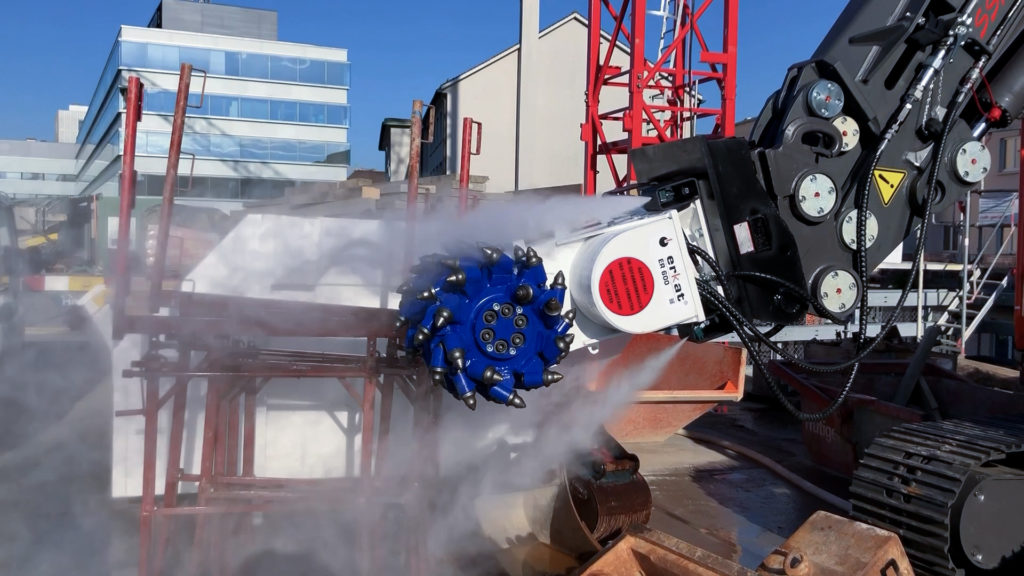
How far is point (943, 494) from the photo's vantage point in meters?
3.83

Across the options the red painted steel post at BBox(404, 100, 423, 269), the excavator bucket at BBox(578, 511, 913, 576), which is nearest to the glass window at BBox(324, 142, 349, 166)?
the red painted steel post at BBox(404, 100, 423, 269)

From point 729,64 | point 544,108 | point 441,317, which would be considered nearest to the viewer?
point 441,317

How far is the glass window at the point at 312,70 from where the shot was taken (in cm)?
1585

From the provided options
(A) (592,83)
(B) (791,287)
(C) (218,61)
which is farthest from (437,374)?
(C) (218,61)

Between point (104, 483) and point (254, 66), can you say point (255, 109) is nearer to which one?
point (254, 66)

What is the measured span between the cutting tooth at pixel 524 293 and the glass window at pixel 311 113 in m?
11.4

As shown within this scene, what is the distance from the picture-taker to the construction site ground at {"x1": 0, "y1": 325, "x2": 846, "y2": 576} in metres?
5.00

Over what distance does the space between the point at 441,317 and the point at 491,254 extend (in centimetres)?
30

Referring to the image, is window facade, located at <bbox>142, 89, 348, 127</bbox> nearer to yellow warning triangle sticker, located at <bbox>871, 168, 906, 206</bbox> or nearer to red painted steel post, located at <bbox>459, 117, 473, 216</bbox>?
red painted steel post, located at <bbox>459, 117, 473, 216</bbox>

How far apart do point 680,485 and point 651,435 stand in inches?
36.5

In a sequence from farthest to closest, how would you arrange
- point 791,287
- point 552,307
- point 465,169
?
point 465,169, point 791,287, point 552,307

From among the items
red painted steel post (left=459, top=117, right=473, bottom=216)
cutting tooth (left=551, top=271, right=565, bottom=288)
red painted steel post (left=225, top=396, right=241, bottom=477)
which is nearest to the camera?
cutting tooth (left=551, top=271, right=565, bottom=288)

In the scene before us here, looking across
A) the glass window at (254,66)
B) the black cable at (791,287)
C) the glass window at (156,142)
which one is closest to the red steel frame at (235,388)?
the black cable at (791,287)

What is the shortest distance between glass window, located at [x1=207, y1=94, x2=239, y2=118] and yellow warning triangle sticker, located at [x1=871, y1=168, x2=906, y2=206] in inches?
432
